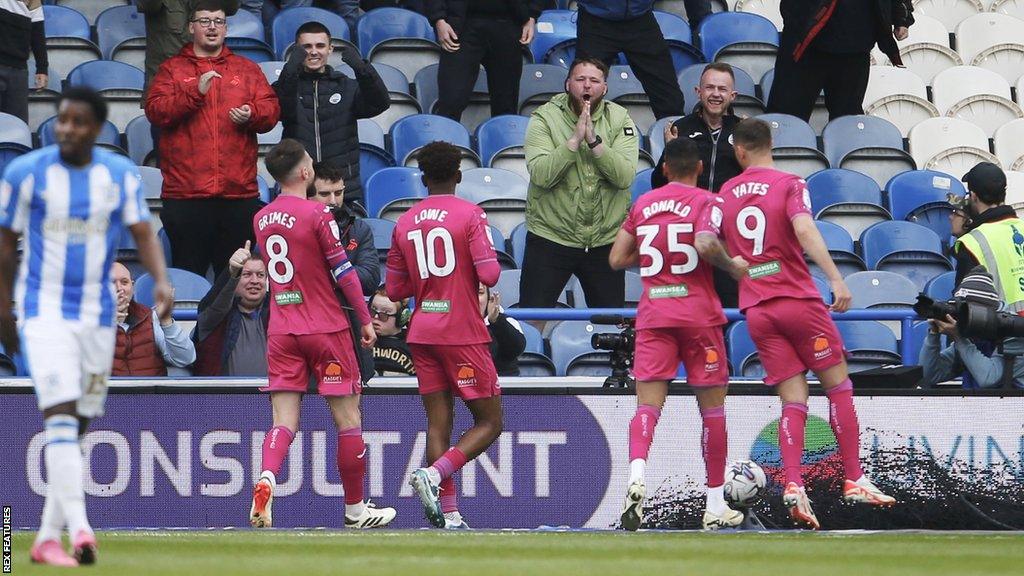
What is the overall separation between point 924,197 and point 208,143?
223 inches

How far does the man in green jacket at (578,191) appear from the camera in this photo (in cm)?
1127

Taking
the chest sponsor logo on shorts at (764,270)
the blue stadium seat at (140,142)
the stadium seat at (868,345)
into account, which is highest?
the blue stadium seat at (140,142)

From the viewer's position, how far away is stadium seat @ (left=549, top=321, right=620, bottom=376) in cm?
1134

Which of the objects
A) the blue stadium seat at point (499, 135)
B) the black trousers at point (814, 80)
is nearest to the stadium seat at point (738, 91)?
the black trousers at point (814, 80)

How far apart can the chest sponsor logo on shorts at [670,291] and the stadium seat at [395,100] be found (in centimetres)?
521

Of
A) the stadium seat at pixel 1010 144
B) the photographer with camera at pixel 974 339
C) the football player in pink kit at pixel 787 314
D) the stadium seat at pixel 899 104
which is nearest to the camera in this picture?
the football player in pink kit at pixel 787 314

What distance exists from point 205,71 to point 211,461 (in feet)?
9.68

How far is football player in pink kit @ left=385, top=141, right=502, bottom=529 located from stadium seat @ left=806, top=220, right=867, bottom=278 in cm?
373

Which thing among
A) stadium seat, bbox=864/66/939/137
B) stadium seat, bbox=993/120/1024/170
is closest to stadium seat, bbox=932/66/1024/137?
stadium seat, bbox=864/66/939/137

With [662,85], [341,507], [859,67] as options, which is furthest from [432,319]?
[859,67]

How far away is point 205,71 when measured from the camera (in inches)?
Result: 456

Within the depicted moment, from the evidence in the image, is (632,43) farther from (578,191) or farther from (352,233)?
(352,233)

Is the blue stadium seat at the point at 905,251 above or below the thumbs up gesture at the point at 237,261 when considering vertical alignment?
above

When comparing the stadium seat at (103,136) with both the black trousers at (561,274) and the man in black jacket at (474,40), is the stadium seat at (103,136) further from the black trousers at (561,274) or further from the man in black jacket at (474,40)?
the black trousers at (561,274)
